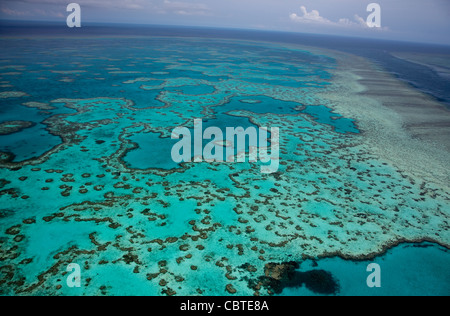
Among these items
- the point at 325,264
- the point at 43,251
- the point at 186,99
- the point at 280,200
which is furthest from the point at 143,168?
the point at 186,99

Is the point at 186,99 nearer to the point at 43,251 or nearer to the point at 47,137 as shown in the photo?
the point at 47,137

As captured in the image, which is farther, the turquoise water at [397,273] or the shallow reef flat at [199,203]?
the shallow reef flat at [199,203]

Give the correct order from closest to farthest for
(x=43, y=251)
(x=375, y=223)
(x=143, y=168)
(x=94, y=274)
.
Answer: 1. (x=94, y=274)
2. (x=43, y=251)
3. (x=375, y=223)
4. (x=143, y=168)

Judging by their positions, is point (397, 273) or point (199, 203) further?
point (199, 203)

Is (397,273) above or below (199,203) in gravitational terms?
below

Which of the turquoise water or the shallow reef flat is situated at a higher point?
the shallow reef flat

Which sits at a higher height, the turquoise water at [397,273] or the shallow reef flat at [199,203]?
the shallow reef flat at [199,203]

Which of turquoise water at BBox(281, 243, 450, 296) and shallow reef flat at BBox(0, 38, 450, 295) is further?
shallow reef flat at BBox(0, 38, 450, 295)
